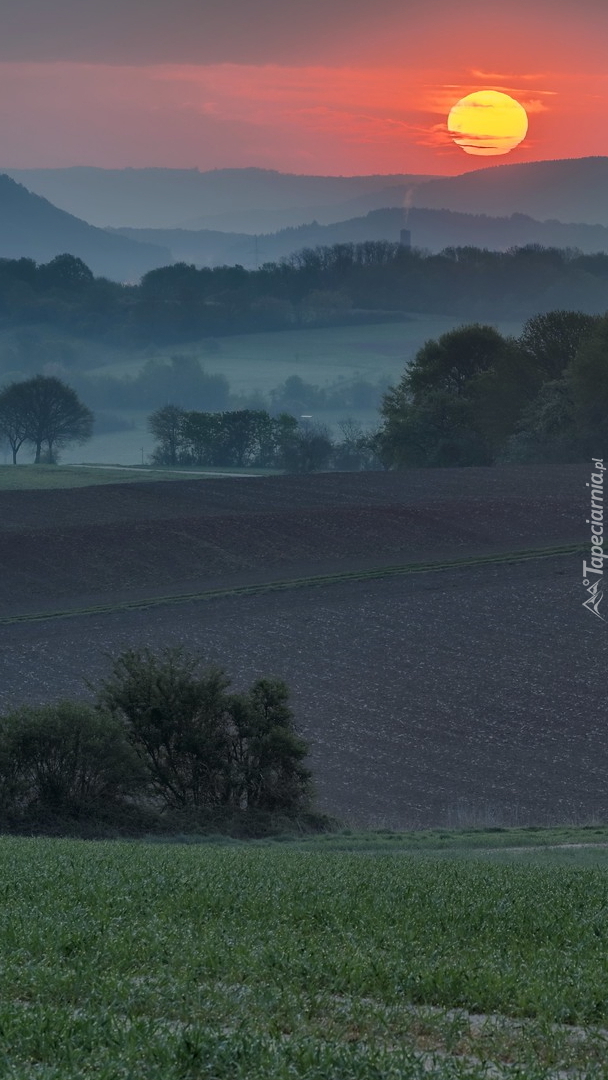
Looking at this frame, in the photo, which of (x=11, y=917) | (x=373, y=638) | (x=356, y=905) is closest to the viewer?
(x=11, y=917)

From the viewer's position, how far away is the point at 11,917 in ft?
30.0

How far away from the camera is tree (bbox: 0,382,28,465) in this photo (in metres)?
122

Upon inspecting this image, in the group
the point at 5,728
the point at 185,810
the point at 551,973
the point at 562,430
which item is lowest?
the point at 185,810

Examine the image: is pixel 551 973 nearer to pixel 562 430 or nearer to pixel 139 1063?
pixel 139 1063

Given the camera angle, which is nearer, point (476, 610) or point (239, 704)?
point (239, 704)

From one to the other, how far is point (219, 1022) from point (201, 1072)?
77 centimetres

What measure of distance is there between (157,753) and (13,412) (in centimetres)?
10399

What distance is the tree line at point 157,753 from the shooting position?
2144 centimetres

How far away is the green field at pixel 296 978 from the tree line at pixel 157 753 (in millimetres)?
10118

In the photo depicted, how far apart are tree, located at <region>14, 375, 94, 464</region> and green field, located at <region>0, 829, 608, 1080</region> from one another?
115 metres

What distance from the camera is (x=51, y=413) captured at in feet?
408

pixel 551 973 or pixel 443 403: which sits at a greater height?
pixel 443 403

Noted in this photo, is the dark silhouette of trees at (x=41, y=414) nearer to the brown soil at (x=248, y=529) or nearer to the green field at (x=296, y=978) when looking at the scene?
the brown soil at (x=248, y=529)

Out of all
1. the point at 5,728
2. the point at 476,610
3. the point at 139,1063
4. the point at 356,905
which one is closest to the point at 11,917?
the point at 356,905
